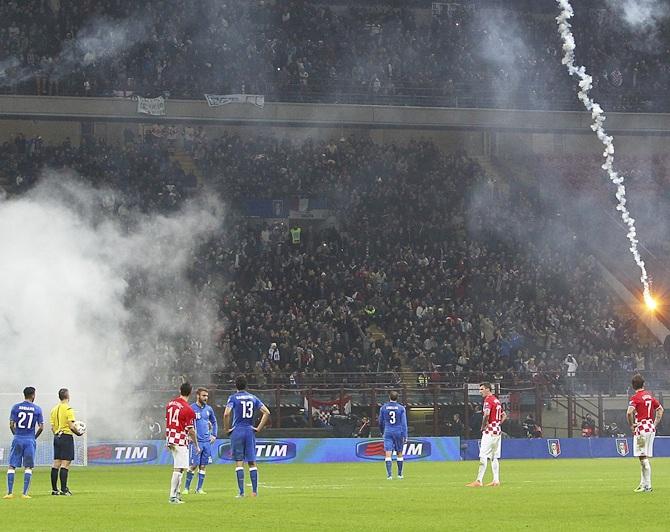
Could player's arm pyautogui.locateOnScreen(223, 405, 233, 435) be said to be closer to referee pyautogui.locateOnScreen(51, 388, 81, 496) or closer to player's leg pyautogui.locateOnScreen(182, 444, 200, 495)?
player's leg pyautogui.locateOnScreen(182, 444, 200, 495)

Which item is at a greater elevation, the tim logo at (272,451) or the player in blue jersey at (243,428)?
the player in blue jersey at (243,428)

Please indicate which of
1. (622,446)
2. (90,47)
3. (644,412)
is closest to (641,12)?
(622,446)

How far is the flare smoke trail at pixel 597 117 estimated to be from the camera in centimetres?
5925

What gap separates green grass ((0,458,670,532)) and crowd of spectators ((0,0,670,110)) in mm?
25643

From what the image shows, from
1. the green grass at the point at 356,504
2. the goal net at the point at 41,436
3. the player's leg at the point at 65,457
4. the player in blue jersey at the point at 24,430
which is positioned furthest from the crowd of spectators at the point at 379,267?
the player in blue jersey at the point at 24,430

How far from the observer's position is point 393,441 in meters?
32.8

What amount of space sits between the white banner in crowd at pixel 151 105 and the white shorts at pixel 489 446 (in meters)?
31.3

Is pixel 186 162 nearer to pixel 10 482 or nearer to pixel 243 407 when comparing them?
pixel 10 482

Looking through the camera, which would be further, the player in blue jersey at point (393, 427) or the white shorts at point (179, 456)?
the player in blue jersey at point (393, 427)

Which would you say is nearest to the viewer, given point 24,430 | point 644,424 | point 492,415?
point 644,424

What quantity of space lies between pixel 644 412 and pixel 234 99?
3509 cm

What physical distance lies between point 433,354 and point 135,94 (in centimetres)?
1771

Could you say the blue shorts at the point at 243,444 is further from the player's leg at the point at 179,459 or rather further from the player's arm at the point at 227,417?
the player's leg at the point at 179,459

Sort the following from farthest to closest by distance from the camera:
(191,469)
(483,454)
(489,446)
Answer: (489,446) < (483,454) < (191,469)
